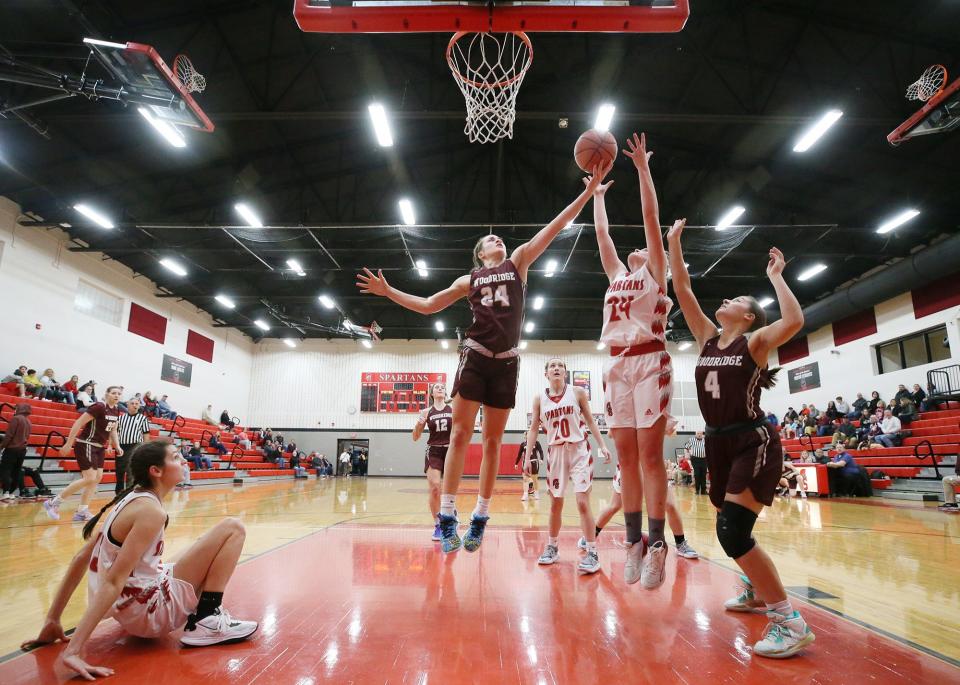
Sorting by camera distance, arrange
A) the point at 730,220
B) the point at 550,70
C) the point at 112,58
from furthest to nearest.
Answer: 1. the point at 730,220
2. the point at 550,70
3. the point at 112,58

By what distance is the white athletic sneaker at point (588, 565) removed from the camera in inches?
187

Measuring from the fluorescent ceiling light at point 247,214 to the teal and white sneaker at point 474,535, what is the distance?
13.0 metres

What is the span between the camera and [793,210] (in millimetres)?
15672

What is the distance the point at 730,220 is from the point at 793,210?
2.35m

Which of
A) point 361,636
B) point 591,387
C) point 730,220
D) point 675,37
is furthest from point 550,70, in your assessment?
point 591,387

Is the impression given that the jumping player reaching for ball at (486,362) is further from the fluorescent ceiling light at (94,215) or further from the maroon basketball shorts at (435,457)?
the fluorescent ceiling light at (94,215)

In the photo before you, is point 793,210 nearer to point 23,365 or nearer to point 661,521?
point 661,521

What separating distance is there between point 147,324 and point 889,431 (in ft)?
88.1

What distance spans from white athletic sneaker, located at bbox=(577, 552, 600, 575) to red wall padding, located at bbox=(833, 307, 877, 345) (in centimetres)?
2105

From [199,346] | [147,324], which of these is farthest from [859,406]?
Answer: [199,346]

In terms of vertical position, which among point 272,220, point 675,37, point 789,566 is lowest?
point 789,566

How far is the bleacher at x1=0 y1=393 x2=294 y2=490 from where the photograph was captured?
12617 mm

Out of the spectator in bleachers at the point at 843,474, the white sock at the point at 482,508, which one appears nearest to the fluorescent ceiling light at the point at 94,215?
the white sock at the point at 482,508

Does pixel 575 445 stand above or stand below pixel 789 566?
above
